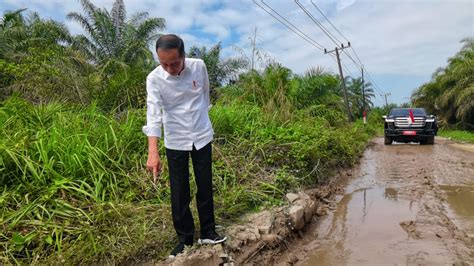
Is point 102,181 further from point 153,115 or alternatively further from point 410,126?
point 410,126

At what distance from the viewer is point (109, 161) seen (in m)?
4.45

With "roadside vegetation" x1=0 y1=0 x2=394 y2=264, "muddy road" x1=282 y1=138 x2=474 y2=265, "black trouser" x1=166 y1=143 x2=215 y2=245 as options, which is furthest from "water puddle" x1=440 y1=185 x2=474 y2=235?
"black trouser" x1=166 y1=143 x2=215 y2=245

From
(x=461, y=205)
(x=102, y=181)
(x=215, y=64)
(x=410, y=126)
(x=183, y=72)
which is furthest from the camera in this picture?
(x=215, y=64)

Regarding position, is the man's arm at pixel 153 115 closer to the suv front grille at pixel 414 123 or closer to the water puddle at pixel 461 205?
the water puddle at pixel 461 205

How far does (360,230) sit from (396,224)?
486 mm

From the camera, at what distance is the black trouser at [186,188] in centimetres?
311

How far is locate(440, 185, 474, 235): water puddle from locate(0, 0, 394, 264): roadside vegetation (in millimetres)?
1948

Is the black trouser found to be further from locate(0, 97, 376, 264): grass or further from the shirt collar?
the shirt collar

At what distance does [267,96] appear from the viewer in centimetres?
933

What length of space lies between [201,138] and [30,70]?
6.23 metres

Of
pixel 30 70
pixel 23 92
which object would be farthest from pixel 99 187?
pixel 30 70

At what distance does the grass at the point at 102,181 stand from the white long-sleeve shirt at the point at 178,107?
34.4 inches

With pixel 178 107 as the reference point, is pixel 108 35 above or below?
above

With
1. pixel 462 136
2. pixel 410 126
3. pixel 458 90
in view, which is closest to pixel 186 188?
pixel 410 126
